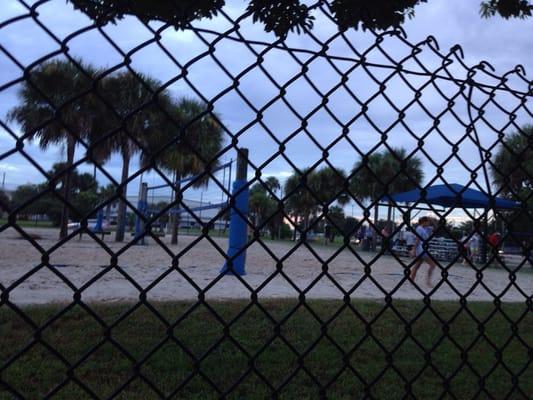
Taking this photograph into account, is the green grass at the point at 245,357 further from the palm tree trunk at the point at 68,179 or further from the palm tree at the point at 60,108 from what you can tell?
the palm tree at the point at 60,108

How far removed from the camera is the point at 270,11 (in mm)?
1960

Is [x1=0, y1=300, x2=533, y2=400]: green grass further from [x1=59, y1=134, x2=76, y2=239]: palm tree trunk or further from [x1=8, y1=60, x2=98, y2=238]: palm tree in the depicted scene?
[x1=8, y1=60, x2=98, y2=238]: palm tree

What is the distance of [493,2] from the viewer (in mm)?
3322

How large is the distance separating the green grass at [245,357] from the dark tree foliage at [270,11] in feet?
4.76

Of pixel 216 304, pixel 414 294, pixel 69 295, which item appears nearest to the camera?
pixel 216 304

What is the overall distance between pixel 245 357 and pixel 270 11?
8.79ft

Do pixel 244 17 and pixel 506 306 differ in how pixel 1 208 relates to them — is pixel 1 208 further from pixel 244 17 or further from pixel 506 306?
pixel 506 306

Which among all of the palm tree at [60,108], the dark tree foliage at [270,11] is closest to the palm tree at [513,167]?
the dark tree foliage at [270,11]

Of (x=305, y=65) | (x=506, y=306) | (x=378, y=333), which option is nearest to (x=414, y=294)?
(x=506, y=306)

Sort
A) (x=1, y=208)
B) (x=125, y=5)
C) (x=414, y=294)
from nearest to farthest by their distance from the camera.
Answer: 1. (x=1, y=208)
2. (x=125, y=5)
3. (x=414, y=294)

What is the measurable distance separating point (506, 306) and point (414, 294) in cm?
135

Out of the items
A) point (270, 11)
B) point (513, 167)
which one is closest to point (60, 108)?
point (270, 11)

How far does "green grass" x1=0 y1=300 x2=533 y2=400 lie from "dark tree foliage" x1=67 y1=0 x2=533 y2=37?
1.45 meters

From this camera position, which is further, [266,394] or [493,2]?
[493,2]
